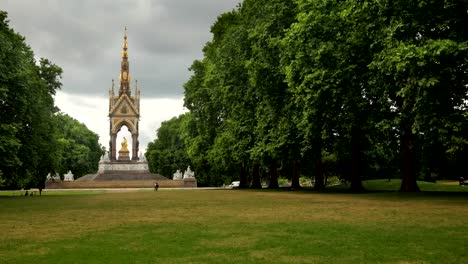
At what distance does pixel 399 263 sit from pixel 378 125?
721 inches

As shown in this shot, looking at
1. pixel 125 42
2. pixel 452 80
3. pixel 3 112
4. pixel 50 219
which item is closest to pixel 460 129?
pixel 452 80

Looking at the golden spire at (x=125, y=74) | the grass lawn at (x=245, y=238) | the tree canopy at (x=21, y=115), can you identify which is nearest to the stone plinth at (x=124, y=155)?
the golden spire at (x=125, y=74)

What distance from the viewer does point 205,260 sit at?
28.8 feet

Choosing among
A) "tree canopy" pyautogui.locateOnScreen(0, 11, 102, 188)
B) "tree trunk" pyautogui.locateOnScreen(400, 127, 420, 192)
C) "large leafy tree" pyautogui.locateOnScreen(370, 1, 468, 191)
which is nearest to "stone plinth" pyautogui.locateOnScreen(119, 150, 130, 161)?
"tree canopy" pyautogui.locateOnScreen(0, 11, 102, 188)

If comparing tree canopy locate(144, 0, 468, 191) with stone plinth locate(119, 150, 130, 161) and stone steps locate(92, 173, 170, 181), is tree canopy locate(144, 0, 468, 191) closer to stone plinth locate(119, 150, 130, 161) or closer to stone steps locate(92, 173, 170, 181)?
stone steps locate(92, 173, 170, 181)

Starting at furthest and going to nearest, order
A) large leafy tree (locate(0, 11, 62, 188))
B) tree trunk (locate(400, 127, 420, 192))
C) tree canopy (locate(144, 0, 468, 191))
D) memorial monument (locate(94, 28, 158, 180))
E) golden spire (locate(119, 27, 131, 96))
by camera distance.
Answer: golden spire (locate(119, 27, 131, 96))
memorial monument (locate(94, 28, 158, 180))
tree trunk (locate(400, 127, 420, 192))
large leafy tree (locate(0, 11, 62, 188))
tree canopy (locate(144, 0, 468, 191))

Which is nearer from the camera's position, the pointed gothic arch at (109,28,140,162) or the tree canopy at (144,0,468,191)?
the tree canopy at (144,0,468,191)

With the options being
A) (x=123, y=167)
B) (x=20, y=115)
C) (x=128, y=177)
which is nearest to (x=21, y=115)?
(x=20, y=115)

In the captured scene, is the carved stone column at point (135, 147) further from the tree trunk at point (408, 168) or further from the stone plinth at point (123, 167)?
the tree trunk at point (408, 168)

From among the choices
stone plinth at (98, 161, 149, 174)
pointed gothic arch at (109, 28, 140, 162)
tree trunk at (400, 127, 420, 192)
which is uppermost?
pointed gothic arch at (109, 28, 140, 162)

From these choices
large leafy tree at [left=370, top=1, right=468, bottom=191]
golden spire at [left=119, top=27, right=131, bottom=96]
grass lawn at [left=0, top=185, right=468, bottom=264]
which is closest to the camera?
grass lawn at [left=0, top=185, right=468, bottom=264]

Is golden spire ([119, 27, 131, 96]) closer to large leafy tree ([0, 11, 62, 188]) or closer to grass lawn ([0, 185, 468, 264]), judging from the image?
large leafy tree ([0, 11, 62, 188])

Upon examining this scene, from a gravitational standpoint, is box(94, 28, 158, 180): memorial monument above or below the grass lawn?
above

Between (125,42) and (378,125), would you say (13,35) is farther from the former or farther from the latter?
(125,42)
